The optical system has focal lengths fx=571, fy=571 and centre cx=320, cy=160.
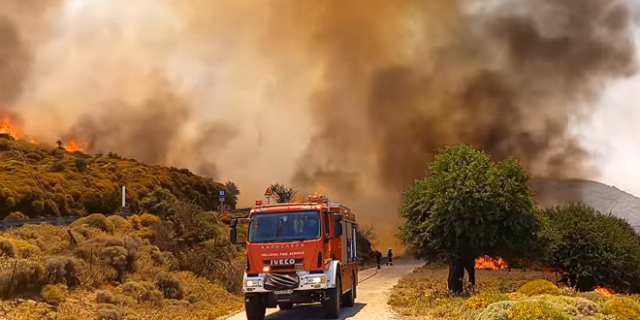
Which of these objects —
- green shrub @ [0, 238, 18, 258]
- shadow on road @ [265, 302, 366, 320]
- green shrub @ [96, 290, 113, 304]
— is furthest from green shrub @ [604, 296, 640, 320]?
green shrub @ [0, 238, 18, 258]

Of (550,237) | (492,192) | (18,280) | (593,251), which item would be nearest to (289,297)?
(18,280)

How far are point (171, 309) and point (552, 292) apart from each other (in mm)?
Answer: 13134

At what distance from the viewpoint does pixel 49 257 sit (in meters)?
20.1

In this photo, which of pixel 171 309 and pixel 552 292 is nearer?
pixel 552 292

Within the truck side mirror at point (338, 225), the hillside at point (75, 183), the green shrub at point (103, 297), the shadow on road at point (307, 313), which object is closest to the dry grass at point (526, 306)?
the shadow on road at point (307, 313)

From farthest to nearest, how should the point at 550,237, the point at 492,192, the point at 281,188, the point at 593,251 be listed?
the point at 281,188, the point at 593,251, the point at 550,237, the point at 492,192

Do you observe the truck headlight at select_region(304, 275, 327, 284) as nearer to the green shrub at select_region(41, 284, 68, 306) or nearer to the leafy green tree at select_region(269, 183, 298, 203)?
the green shrub at select_region(41, 284, 68, 306)

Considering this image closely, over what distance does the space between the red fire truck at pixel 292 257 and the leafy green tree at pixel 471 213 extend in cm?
771

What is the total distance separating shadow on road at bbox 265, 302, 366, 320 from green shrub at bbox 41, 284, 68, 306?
655cm

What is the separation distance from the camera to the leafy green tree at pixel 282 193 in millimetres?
61688

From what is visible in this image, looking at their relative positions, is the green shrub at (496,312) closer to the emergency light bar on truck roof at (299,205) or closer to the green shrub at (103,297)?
the emergency light bar on truck roof at (299,205)

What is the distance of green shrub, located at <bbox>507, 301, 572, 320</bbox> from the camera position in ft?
41.9

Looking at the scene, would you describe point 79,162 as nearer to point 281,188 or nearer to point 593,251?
point 281,188

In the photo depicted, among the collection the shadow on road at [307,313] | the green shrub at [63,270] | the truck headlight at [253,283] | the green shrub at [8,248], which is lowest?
the shadow on road at [307,313]
